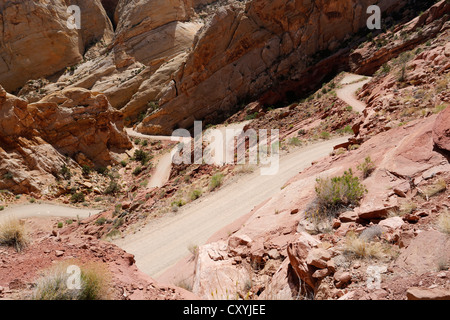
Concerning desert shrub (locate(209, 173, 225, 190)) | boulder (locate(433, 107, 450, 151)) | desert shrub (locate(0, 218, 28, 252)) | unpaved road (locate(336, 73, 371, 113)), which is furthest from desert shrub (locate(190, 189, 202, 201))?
unpaved road (locate(336, 73, 371, 113))

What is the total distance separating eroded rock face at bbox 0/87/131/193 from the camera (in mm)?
20094

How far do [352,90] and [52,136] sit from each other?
27433 mm

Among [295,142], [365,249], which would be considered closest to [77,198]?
[295,142]

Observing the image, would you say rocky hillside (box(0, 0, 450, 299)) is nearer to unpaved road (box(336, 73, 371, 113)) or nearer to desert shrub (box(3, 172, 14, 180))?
desert shrub (box(3, 172, 14, 180))

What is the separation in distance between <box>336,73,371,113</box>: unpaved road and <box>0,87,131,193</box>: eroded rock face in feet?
75.3

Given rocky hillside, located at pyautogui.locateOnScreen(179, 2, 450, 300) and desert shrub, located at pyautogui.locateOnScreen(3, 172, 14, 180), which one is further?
desert shrub, located at pyautogui.locateOnScreen(3, 172, 14, 180)

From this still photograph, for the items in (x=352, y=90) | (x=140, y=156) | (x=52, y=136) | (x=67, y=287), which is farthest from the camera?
(x=140, y=156)

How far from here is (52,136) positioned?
23766 millimetres

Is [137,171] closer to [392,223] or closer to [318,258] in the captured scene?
[318,258]

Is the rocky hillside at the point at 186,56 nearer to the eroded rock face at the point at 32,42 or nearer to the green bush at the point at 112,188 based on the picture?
the eroded rock face at the point at 32,42

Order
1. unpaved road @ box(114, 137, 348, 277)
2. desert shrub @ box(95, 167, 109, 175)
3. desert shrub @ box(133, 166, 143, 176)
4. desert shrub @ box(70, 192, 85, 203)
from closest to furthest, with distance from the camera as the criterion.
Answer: unpaved road @ box(114, 137, 348, 277) → desert shrub @ box(70, 192, 85, 203) → desert shrub @ box(95, 167, 109, 175) → desert shrub @ box(133, 166, 143, 176)

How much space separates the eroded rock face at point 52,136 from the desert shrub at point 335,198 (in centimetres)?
2163

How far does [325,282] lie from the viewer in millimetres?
3891

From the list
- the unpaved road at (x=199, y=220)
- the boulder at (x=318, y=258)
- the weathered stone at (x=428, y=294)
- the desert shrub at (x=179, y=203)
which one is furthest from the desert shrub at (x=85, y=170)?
the weathered stone at (x=428, y=294)
